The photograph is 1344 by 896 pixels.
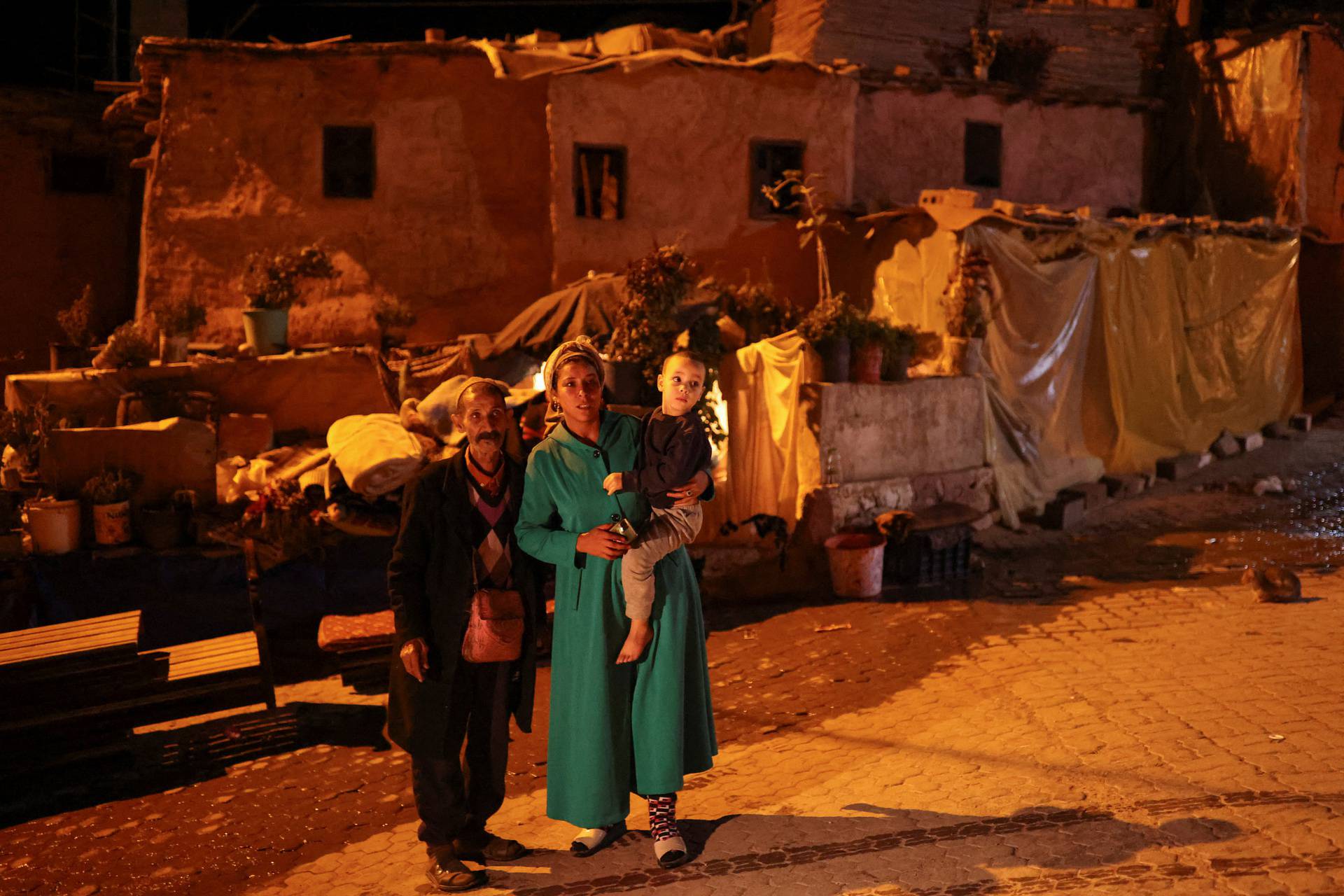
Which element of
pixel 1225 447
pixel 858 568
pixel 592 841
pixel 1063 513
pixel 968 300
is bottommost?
pixel 592 841

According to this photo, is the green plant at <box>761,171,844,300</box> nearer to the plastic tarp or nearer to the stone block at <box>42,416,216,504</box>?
the plastic tarp

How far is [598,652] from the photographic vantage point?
4.10 m

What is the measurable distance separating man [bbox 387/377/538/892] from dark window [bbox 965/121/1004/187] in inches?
500

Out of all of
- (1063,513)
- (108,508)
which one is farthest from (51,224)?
(1063,513)

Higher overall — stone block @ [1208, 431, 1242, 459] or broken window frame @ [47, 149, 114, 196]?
broken window frame @ [47, 149, 114, 196]

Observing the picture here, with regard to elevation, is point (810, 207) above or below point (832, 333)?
above

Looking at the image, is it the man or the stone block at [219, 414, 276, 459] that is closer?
the man

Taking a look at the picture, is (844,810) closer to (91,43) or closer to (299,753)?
(299,753)

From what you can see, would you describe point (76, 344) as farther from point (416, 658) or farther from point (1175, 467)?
point (1175, 467)

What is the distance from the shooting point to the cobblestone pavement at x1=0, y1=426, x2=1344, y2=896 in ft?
14.0

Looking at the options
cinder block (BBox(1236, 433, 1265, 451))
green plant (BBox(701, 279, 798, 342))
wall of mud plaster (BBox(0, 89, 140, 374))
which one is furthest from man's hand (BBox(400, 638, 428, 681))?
wall of mud plaster (BBox(0, 89, 140, 374))

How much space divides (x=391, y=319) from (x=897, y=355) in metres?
5.81

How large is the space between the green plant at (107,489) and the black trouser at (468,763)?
5.64 meters

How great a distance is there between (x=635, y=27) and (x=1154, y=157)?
833 cm
